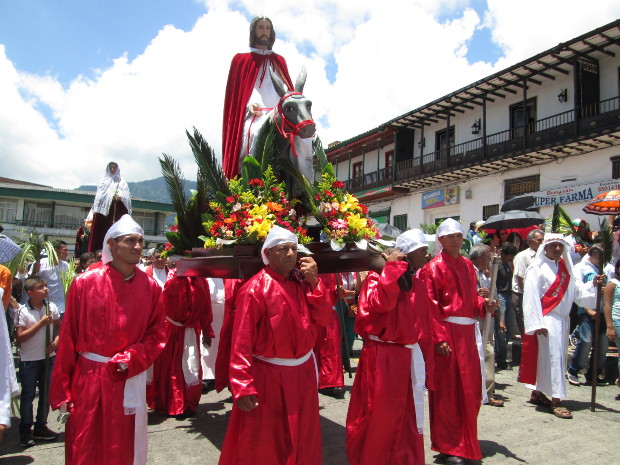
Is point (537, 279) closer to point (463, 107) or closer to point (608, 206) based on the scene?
point (608, 206)

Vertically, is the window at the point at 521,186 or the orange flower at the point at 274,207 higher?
the window at the point at 521,186

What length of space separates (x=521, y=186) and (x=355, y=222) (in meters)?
17.7

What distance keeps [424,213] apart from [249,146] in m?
21.5

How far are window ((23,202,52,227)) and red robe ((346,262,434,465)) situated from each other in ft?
123

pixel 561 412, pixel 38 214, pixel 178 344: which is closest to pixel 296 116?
pixel 178 344

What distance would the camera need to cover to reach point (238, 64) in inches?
192

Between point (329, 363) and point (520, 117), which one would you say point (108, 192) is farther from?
point (520, 117)

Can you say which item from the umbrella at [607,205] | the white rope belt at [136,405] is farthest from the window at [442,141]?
the white rope belt at [136,405]

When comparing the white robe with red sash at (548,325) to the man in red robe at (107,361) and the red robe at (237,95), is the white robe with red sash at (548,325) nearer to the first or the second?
the red robe at (237,95)

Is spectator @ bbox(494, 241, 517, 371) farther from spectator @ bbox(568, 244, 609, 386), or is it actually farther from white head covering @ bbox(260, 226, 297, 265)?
white head covering @ bbox(260, 226, 297, 265)

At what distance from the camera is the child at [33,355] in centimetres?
450

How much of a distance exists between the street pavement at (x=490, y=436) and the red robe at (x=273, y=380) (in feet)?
3.71

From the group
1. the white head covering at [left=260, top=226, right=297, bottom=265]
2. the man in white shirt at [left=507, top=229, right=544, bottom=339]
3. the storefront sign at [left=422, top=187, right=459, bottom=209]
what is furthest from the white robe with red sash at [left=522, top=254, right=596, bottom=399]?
the storefront sign at [left=422, top=187, right=459, bottom=209]

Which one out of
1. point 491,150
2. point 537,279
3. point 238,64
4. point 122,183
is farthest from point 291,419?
point 491,150
